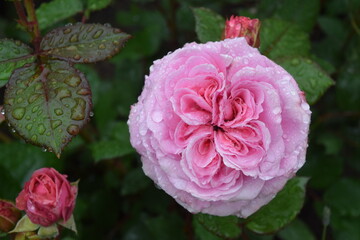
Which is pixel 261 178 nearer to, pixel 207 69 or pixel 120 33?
pixel 207 69

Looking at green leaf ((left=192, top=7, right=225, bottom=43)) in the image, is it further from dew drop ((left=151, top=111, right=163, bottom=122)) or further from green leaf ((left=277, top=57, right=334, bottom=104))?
dew drop ((left=151, top=111, right=163, bottom=122))

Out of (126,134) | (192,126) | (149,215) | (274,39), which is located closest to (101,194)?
(149,215)

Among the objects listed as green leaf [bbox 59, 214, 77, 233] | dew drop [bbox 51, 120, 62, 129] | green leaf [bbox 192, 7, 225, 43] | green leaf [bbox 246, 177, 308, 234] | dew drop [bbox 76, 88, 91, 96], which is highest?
dew drop [bbox 76, 88, 91, 96]

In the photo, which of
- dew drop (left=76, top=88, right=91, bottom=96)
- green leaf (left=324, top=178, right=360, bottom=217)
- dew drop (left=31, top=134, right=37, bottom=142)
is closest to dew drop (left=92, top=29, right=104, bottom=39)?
dew drop (left=76, top=88, right=91, bottom=96)

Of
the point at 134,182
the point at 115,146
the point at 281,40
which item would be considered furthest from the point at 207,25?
the point at 134,182

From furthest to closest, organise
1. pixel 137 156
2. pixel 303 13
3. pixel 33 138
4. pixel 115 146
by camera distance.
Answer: pixel 137 156 < pixel 303 13 < pixel 115 146 < pixel 33 138

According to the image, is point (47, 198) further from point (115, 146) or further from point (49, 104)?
point (115, 146)

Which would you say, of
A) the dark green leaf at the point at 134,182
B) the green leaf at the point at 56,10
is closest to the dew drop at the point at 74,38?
the green leaf at the point at 56,10
